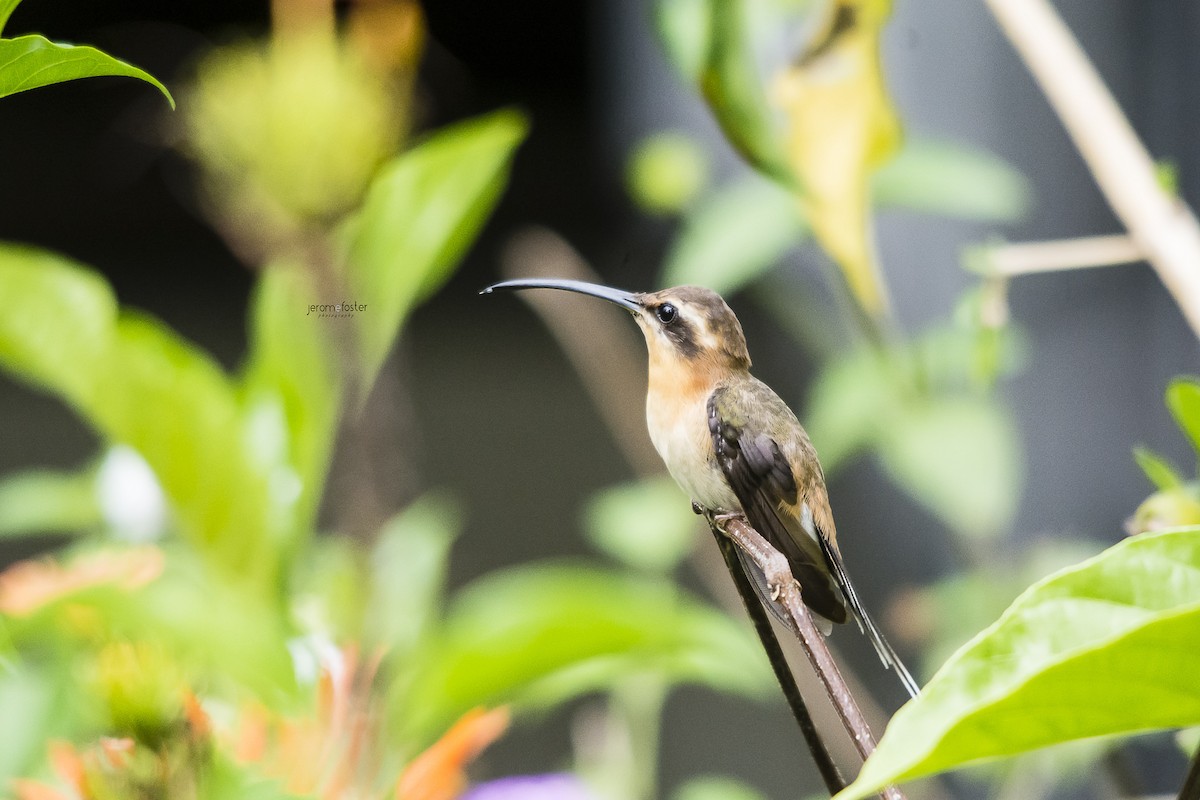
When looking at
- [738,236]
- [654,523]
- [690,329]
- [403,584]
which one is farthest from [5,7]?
[654,523]

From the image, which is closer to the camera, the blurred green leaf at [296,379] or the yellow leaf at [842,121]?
the yellow leaf at [842,121]

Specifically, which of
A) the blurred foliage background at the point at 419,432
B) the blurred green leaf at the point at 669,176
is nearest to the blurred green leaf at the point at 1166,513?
the blurred foliage background at the point at 419,432

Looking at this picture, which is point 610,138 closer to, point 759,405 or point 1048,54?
point 1048,54

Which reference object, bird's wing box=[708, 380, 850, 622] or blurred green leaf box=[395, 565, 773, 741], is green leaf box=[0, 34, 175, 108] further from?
blurred green leaf box=[395, 565, 773, 741]

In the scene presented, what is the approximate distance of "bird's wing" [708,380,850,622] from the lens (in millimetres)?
178

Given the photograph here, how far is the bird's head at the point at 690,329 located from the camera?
193 millimetres

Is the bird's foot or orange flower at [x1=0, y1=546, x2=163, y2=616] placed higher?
orange flower at [x1=0, y1=546, x2=163, y2=616]

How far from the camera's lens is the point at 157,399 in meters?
0.42

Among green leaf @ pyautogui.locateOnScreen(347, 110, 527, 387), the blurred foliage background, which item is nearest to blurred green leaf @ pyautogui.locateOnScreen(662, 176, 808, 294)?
the blurred foliage background

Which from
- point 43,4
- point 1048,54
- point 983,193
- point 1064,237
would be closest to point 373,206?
point 1048,54

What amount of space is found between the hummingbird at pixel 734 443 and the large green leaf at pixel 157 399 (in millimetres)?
267

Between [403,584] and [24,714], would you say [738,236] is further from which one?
[24,714]

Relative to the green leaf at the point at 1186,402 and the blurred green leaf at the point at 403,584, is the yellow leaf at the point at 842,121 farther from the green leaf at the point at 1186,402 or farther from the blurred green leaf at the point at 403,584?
the blurred green leaf at the point at 403,584

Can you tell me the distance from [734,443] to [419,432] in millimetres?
1600
